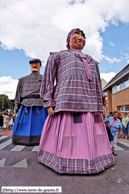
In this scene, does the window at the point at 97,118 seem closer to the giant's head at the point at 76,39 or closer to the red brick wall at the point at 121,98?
the giant's head at the point at 76,39

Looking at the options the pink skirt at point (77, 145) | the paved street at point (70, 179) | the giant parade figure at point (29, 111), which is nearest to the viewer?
the paved street at point (70, 179)

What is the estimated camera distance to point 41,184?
1.70m

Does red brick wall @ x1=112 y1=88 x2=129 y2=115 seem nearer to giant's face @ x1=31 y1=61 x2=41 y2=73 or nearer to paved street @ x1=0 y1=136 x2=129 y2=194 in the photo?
giant's face @ x1=31 y1=61 x2=41 y2=73

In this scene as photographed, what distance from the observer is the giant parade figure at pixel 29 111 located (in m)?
3.60

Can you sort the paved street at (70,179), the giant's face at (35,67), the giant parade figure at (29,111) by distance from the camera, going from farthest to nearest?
the giant's face at (35,67) → the giant parade figure at (29,111) → the paved street at (70,179)

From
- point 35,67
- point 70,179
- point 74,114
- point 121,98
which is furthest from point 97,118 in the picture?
point 121,98

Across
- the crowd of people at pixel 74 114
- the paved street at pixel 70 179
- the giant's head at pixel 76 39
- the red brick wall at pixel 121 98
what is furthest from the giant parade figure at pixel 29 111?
the red brick wall at pixel 121 98

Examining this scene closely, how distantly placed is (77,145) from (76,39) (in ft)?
6.63

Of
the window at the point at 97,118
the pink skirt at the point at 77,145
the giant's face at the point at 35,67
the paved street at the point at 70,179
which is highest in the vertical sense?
the giant's face at the point at 35,67

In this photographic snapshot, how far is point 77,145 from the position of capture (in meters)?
2.12

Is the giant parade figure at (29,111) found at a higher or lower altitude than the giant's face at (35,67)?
lower

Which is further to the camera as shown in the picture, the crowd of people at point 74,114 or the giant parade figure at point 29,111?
the giant parade figure at point 29,111

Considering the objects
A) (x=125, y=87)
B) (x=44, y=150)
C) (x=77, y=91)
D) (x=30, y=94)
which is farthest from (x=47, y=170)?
(x=125, y=87)

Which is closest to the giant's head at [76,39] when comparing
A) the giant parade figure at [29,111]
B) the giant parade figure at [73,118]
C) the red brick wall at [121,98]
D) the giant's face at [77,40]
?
the giant's face at [77,40]
